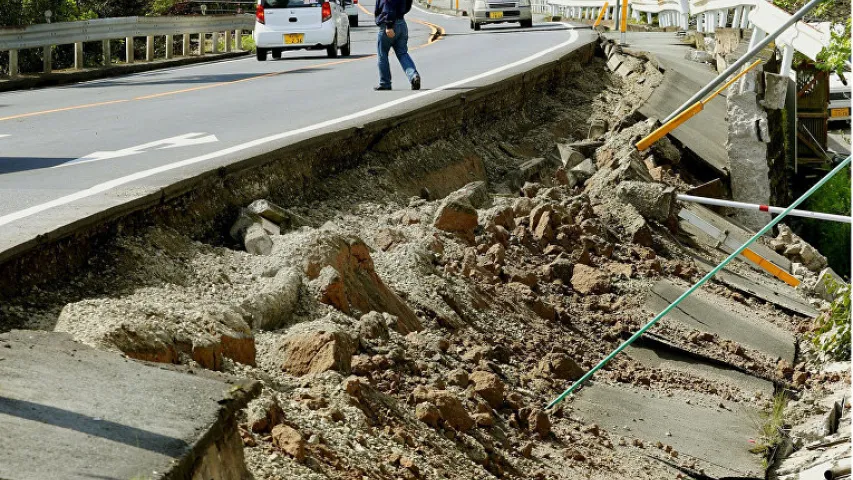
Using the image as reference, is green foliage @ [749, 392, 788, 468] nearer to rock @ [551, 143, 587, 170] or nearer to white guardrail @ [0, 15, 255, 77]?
rock @ [551, 143, 587, 170]

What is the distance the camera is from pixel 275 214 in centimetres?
820

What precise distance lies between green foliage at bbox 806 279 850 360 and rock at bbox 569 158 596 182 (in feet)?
13.0

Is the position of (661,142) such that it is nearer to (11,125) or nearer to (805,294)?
(805,294)

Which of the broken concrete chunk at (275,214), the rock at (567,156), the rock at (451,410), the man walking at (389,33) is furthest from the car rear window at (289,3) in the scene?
the rock at (451,410)

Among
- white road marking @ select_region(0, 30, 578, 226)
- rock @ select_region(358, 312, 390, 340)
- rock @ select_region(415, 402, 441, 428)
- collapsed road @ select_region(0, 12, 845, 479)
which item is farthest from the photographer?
white road marking @ select_region(0, 30, 578, 226)

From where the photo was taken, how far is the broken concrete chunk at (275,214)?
321 inches

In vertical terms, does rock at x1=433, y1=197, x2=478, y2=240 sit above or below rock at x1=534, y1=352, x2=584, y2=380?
above

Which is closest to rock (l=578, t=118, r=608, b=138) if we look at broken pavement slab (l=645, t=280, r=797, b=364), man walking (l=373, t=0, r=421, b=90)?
man walking (l=373, t=0, r=421, b=90)

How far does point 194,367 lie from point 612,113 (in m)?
13.2

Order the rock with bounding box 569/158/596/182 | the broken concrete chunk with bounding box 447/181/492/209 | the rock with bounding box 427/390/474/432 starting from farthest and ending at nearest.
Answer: the rock with bounding box 569/158/596/182
the broken concrete chunk with bounding box 447/181/492/209
the rock with bounding box 427/390/474/432

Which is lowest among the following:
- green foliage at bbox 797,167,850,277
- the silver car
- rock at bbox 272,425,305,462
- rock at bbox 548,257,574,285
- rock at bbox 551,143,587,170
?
green foliage at bbox 797,167,850,277

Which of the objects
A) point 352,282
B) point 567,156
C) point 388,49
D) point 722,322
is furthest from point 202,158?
point 388,49

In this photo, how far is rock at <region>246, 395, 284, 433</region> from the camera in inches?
185

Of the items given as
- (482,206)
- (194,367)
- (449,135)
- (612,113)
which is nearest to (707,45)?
(612,113)
